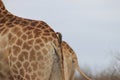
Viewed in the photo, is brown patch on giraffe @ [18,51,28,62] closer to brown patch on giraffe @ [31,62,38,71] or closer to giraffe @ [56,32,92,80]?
brown patch on giraffe @ [31,62,38,71]

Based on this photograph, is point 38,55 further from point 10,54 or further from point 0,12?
point 0,12

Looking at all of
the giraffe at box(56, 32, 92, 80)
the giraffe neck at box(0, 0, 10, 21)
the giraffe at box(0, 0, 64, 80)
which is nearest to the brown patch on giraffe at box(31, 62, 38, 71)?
the giraffe at box(0, 0, 64, 80)

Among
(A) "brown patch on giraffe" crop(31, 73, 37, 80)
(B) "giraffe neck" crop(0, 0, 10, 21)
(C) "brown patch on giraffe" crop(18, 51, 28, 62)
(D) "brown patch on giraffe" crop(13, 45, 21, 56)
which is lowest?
(A) "brown patch on giraffe" crop(31, 73, 37, 80)

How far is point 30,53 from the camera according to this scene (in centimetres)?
1087

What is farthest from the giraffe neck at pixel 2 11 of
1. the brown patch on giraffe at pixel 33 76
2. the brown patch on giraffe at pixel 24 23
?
the brown patch on giraffe at pixel 33 76

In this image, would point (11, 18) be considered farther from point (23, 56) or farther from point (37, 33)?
point (23, 56)

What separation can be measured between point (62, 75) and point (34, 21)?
1.30 m

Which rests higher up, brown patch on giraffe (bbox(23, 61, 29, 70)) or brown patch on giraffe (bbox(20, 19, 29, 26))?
brown patch on giraffe (bbox(20, 19, 29, 26))

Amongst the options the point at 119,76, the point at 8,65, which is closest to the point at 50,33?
the point at 8,65

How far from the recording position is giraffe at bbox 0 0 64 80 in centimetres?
1077

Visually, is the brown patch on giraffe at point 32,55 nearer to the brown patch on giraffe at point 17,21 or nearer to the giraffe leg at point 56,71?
the giraffe leg at point 56,71

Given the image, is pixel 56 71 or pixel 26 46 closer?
pixel 56 71

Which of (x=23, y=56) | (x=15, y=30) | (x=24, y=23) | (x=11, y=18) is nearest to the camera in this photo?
(x=23, y=56)

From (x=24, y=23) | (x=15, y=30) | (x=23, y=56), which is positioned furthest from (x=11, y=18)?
(x=23, y=56)
